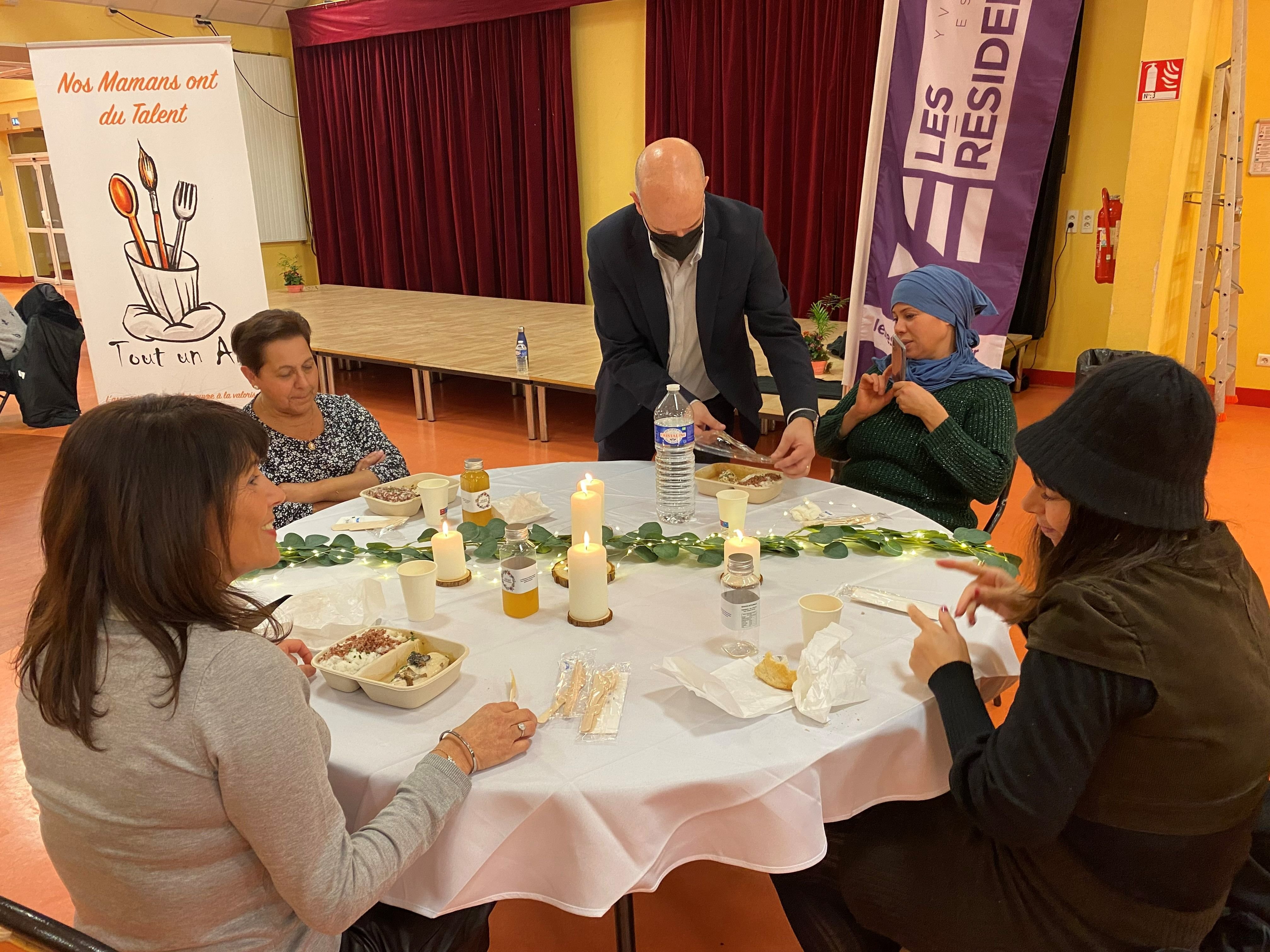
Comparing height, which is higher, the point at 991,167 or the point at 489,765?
the point at 991,167

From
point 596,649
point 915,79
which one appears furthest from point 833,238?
point 596,649

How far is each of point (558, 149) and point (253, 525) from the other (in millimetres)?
7747

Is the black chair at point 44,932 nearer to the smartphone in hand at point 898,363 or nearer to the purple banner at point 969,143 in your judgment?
the smartphone in hand at point 898,363

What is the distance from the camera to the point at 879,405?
7.64 ft

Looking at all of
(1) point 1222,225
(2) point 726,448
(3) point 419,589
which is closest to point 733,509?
(2) point 726,448

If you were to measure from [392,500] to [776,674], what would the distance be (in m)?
1.13

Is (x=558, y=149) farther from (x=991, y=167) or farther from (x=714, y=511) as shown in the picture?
(x=714, y=511)

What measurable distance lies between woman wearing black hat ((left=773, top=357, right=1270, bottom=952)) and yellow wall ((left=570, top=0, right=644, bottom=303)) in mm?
6922

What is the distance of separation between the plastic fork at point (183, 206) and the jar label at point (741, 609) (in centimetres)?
326

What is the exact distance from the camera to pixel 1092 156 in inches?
235

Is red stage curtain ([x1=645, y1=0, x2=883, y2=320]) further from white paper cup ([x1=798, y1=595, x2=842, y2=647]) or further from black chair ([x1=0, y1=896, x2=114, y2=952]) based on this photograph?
black chair ([x1=0, y1=896, x2=114, y2=952])

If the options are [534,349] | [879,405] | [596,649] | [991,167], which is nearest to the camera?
[596,649]

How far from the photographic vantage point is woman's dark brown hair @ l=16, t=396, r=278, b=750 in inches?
36.9

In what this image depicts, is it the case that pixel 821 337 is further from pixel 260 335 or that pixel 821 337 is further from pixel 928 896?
pixel 928 896
